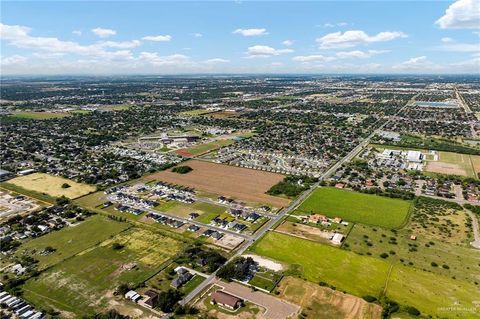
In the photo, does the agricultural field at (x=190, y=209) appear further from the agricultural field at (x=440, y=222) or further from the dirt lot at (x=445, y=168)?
the dirt lot at (x=445, y=168)

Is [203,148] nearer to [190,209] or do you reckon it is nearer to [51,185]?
[51,185]

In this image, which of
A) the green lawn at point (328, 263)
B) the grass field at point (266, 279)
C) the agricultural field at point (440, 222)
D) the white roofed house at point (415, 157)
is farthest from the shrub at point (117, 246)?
the white roofed house at point (415, 157)

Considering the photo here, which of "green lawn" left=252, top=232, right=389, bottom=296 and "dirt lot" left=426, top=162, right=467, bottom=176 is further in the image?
"dirt lot" left=426, top=162, right=467, bottom=176

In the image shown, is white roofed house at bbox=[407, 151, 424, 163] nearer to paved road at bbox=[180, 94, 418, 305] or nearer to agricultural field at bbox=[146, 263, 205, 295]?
paved road at bbox=[180, 94, 418, 305]

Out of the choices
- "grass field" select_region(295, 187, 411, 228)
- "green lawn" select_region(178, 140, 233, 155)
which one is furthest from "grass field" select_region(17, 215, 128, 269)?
"green lawn" select_region(178, 140, 233, 155)

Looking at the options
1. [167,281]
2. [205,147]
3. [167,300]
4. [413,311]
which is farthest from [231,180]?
[413,311]

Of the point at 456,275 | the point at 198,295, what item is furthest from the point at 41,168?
the point at 456,275

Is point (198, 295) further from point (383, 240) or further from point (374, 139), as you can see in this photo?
point (374, 139)
